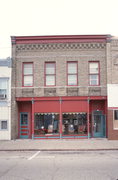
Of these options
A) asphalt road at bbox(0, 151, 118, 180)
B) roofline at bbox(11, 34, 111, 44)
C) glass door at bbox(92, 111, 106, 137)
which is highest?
roofline at bbox(11, 34, 111, 44)

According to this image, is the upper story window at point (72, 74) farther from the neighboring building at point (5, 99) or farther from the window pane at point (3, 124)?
the window pane at point (3, 124)

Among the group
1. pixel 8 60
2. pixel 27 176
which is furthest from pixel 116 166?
pixel 8 60

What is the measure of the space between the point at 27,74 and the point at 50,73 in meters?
1.98

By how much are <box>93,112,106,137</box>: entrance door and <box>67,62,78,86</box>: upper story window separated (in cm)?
336

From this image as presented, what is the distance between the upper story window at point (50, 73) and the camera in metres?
18.6

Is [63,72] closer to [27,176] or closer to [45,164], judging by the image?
[45,164]

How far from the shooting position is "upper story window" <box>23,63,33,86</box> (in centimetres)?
1867

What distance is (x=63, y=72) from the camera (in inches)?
728

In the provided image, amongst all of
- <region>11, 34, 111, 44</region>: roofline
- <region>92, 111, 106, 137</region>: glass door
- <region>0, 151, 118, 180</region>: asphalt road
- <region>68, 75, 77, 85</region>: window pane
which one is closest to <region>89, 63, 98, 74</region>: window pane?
<region>68, 75, 77, 85</region>: window pane

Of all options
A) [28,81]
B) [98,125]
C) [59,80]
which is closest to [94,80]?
[59,80]

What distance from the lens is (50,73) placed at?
18688mm

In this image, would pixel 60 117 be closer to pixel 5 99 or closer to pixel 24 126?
Answer: pixel 24 126

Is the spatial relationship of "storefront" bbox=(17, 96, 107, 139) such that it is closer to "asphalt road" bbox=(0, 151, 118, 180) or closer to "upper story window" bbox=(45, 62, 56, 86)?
"upper story window" bbox=(45, 62, 56, 86)

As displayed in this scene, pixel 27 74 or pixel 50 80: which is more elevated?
pixel 27 74
